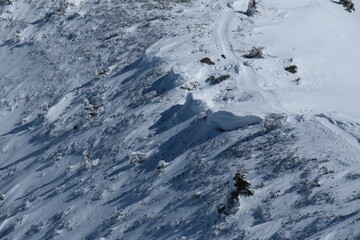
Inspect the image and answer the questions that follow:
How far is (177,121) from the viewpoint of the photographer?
21.0 metres

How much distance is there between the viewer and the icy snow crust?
15.1 metres

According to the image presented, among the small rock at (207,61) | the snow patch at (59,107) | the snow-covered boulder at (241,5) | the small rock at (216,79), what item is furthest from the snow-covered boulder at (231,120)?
the snow-covered boulder at (241,5)

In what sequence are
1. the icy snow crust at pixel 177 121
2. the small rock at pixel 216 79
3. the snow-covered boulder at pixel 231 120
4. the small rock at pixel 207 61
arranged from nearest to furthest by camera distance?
1. the icy snow crust at pixel 177 121
2. the snow-covered boulder at pixel 231 120
3. the small rock at pixel 216 79
4. the small rock at pixel 207 61

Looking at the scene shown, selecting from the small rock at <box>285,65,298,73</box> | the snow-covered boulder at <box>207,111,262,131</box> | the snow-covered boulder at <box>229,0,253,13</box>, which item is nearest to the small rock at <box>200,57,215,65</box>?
the small rock at <box>285,65,298,73</box>

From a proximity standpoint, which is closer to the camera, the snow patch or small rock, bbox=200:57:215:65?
small rock, bbox=200:57:215:65

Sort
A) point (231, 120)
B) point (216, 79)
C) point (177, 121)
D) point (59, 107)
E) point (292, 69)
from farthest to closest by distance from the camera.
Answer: point (59, 107), point (292, 69), point (216, 79), point (177, 121), point (231, 120)

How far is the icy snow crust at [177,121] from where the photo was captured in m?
15.1

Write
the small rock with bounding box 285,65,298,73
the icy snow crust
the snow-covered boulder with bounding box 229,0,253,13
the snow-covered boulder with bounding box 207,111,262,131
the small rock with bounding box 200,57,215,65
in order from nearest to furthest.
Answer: the icy snow crust
the snow-covered boulder with bounding box 207,111,262,131
the small rock with bounding box 285,65,298,73
the small rock with bounding box 200,57,215,65
the snow-covered boulder with bounding box 229,0,253,13

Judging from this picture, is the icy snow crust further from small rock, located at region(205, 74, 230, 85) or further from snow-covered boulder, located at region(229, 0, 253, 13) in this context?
snow-covered boulder, located at region(229, 0, 253, 13)

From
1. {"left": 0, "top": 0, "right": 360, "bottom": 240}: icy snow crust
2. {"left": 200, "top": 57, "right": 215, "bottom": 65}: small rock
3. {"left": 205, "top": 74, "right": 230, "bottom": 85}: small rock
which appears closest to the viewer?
{"left": 0, "top": 0, "right": 360, "bottom": 240}: icy snow crust

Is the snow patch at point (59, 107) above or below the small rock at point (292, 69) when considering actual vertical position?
above

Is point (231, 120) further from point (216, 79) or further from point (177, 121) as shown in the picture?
point (216, 79)

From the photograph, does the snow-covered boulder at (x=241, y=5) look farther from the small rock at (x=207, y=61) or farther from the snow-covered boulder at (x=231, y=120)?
the snow-covered boulder at (x=231, y=120)

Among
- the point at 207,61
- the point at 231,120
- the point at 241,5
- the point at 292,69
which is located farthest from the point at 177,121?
the point at 241,5
